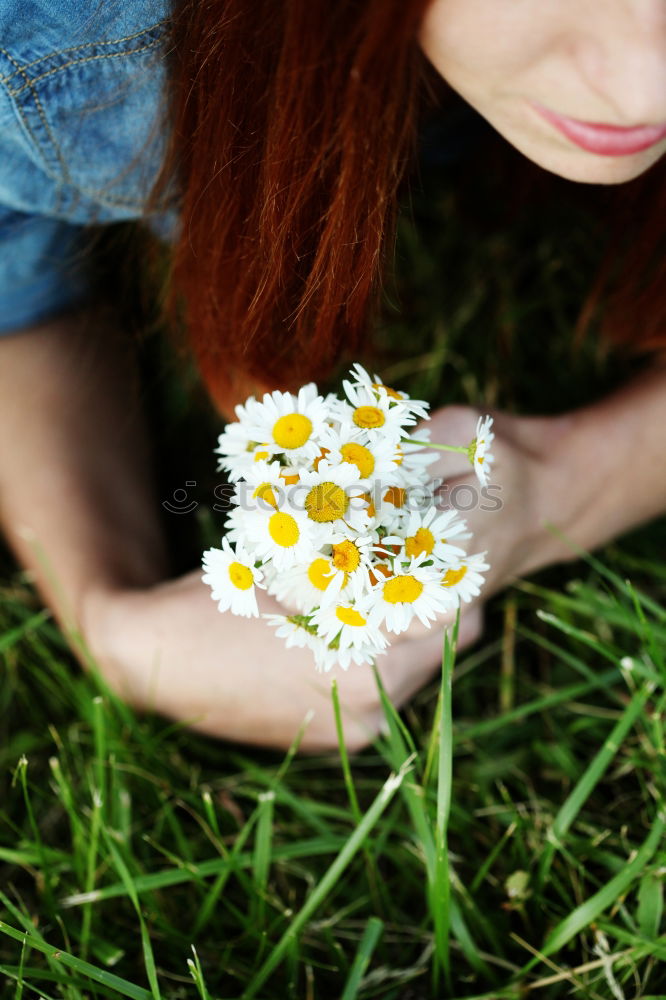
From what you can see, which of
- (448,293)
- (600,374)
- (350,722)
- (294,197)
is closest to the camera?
(294,197)

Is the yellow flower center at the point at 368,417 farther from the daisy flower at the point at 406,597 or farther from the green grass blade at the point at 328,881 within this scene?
the green grass blade at the point at 328,881

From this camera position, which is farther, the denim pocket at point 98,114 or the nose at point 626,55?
the denim pocket at point 98,114

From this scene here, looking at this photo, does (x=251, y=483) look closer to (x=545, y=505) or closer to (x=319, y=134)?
(x=319, y=134)

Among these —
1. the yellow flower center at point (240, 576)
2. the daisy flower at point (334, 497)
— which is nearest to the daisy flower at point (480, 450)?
the daisy flower at point (334, 497)

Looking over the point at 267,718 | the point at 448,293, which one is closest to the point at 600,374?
the point at 448,293

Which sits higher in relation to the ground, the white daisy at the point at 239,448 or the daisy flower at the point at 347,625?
the white daisy at the point at 239,448

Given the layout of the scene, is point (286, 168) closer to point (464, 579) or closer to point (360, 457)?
point (360, 457)

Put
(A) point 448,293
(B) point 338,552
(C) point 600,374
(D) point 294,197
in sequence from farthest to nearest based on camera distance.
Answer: (A) point 448,293
(C) point 600,374
(D) point 294,197
(B) point 338,552
